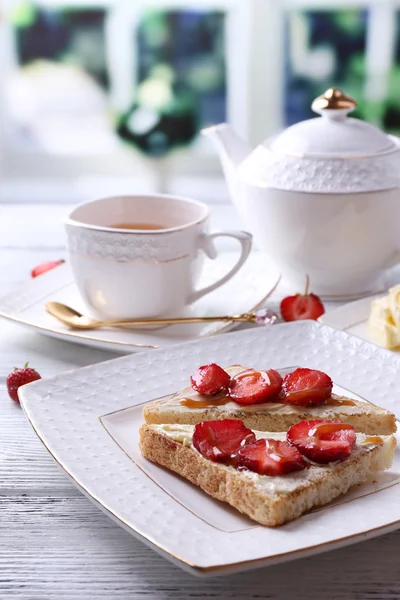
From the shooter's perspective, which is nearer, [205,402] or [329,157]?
[205,402]

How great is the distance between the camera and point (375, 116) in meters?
3.31

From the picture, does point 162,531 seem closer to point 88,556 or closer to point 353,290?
point 88,556

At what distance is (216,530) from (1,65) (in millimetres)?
2937

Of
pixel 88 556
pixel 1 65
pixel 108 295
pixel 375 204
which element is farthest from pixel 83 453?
pixel 1 65

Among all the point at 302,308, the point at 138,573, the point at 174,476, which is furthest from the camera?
the point at 302,308

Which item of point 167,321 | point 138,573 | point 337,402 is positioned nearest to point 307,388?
point 337,402

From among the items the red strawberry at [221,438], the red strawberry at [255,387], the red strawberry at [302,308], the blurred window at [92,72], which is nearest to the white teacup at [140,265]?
the red strawberry at [302,308]

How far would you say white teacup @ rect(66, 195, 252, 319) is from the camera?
1.25 metres

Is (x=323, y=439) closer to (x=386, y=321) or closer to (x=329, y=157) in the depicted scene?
(x=386, y=321)

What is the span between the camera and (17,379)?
1.11 meters

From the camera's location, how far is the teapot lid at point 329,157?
1356 mm

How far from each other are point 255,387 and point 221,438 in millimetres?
113

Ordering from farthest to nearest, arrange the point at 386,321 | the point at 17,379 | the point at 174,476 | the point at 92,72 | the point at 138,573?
1. the point at 92,72
2. the point at 386,321
3. the point at 17,379
4. the point at 174,476
5. the point at 138,573

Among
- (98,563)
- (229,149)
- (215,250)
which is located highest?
(229,149)
